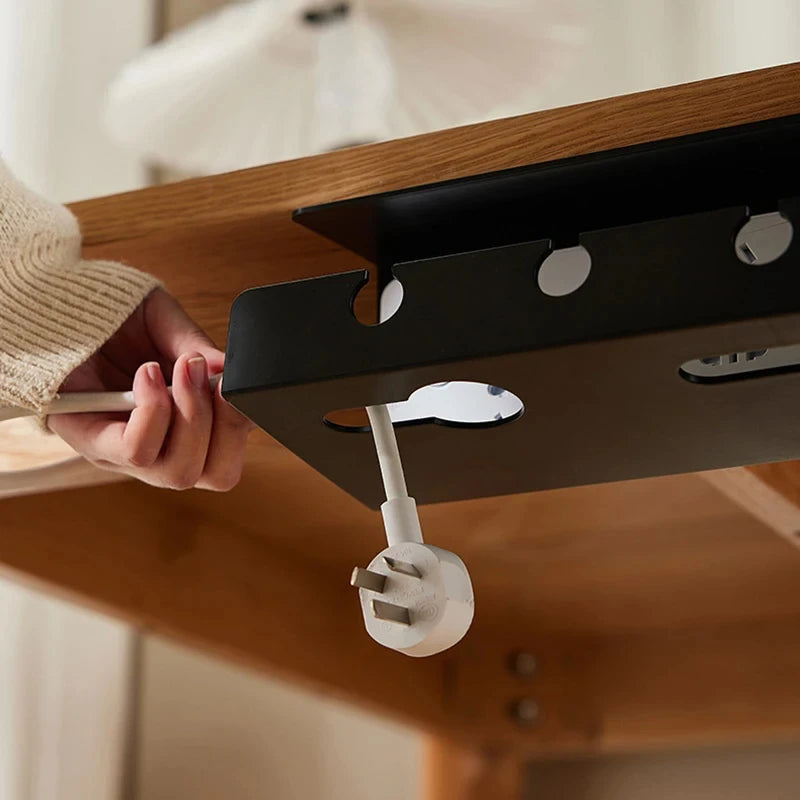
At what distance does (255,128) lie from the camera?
1.86 m

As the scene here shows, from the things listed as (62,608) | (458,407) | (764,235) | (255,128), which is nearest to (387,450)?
(458,407)

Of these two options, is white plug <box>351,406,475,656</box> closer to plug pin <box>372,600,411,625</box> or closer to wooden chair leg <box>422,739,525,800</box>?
plug pin <box>372,600,411,625</box>

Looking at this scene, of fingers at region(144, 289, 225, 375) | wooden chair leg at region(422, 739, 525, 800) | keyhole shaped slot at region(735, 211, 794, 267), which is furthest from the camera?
wooden chair leg at region(422, 739, 525, 800)

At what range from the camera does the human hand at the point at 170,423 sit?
461 mm

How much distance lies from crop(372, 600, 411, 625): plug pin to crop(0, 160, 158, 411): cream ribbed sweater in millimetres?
162

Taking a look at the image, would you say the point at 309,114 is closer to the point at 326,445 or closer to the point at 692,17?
the point at 692,17

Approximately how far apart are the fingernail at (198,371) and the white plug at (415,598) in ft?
0.32

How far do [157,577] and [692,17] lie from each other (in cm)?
139

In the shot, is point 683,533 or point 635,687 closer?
point 683,533

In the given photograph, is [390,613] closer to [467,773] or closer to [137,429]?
[137,429]

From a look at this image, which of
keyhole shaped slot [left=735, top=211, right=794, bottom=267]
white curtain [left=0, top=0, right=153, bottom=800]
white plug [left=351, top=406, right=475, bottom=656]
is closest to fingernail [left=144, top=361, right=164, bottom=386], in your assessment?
white plug [left=351, top=406, right=475, bottom=656]

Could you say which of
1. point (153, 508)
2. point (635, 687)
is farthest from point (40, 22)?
point (635, 687)

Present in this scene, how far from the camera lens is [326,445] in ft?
1.62

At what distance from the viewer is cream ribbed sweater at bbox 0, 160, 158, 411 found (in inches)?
19.4
